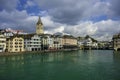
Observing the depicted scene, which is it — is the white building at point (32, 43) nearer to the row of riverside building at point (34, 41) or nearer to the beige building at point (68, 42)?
the row of riverside building at point (34, 41)

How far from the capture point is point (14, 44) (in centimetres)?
8162

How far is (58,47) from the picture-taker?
11962cm

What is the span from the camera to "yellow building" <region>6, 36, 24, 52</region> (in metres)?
80.2

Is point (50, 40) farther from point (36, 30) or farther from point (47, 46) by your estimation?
point (36, 30)

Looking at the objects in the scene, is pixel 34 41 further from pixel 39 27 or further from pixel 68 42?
pixel 68 42

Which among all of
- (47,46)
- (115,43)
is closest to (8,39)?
(47,46)

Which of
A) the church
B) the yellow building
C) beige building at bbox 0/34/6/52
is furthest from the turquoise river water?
the church

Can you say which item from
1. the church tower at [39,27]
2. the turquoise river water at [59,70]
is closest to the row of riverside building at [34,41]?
the church tower at [39,27]

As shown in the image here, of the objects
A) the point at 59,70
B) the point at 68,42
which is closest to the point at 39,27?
the point at 68,42

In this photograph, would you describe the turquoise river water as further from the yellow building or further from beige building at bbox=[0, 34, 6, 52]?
the yellow building

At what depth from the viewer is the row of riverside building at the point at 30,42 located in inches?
3160

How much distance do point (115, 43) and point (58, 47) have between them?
36.2 metres

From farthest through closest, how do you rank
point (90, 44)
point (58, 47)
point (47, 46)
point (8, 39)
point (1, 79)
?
point (90, 44) → point (58, 47) → point (47, 46) → point (8, 39) → point (1, 79)

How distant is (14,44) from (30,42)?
12110mm
